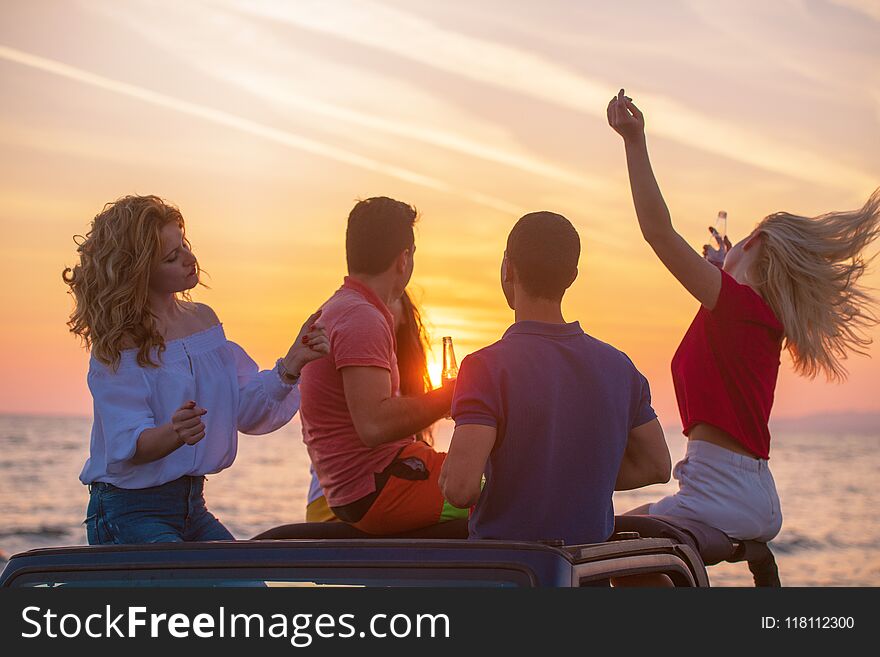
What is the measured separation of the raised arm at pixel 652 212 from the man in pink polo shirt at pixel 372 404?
3.26 feet

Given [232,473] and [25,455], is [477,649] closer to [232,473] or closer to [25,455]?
[232,473]

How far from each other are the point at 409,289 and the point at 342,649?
11.0 ft

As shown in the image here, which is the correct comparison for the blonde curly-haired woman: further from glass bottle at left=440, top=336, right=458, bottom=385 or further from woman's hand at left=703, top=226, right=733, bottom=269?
woman's hand at left=703, top=226, right=733, bottom=269

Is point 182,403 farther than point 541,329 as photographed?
Yes

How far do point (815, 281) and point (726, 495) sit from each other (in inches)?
39.0

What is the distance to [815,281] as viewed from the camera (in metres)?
5.12

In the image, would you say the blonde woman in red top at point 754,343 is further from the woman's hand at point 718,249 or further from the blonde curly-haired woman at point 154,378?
the blonde curly-haired woman at point 154,378

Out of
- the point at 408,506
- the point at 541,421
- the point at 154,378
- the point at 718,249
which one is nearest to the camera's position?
the point at 541,421

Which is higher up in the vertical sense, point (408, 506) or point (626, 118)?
point (626, 118)

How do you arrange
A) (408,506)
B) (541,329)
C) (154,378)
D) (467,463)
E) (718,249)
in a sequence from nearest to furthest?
1. (467,463)
2. (541,329)
3. (154,378)
4. (408,506)
5. (718,249)

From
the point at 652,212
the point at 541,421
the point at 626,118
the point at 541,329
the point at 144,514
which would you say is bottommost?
the point at 144,514

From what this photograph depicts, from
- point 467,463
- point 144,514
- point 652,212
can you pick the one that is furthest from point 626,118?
point 144,514

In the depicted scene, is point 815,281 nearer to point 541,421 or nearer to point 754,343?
point 754,343

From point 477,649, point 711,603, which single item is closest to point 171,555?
point 477,649
